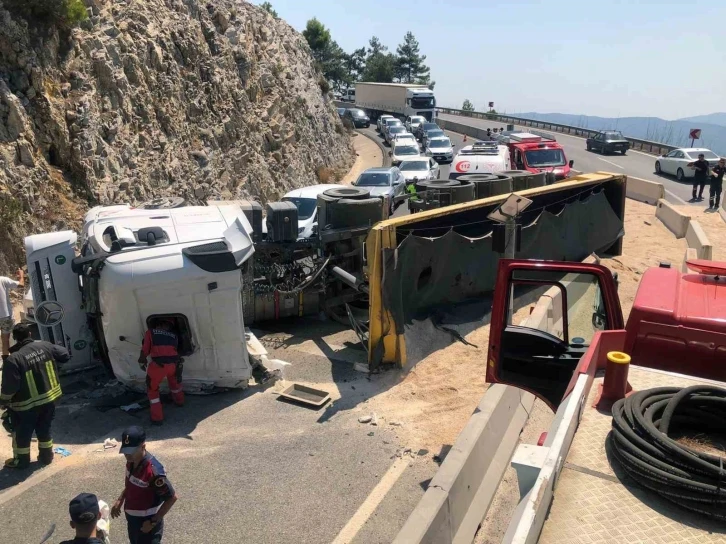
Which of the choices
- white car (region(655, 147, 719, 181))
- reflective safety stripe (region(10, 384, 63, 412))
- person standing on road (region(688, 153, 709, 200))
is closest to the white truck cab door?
reflective safety stripe (region(10, 384, 63, 412))

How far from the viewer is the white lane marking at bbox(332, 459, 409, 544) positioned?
518cm

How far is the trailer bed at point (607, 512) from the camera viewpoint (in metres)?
2.77

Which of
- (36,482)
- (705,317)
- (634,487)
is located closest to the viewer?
(634,487)

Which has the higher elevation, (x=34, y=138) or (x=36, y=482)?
(x=34, y=138)

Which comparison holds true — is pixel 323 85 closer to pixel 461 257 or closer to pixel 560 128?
pixel 560 128

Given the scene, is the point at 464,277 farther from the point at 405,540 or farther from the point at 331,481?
the point at 405,540

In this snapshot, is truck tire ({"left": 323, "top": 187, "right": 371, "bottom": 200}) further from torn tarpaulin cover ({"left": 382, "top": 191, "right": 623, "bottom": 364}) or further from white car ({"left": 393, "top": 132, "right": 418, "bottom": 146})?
white car ({"left": 393, "top": 132, "right": 418, "bottom": 146})

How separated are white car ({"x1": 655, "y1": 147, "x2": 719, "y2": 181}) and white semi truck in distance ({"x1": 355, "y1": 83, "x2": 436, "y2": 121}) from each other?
23896 mm

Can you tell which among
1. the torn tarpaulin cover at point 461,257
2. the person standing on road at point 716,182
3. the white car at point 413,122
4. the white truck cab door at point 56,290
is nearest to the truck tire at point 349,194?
the torn tarpaulin cover at point 461,257

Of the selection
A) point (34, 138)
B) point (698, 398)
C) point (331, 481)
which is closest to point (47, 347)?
point (331, 481)

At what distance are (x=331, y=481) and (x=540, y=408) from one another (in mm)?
2962

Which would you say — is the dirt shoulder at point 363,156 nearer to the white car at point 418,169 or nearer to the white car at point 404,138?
the white car at point 404,138

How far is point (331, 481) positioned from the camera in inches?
234

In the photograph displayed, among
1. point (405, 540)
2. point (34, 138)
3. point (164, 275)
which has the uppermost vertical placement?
point (34, 138)
